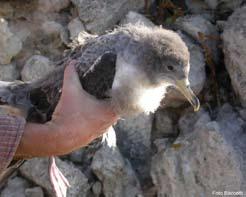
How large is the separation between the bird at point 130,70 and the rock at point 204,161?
620 millimetres

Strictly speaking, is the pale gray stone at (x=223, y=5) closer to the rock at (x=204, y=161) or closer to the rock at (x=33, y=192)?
the rock at (x=204, y=161)

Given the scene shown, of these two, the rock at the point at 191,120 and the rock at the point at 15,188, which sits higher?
the rock at the point at 191,120

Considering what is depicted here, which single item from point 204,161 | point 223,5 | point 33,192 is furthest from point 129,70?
point 223,5

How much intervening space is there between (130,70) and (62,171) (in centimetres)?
97

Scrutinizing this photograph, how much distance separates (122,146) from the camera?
10.1 ft

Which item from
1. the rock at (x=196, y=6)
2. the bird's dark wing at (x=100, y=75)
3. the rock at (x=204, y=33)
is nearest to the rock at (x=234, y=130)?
the rock at (x=204, y=33)

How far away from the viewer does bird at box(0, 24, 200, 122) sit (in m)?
2.19

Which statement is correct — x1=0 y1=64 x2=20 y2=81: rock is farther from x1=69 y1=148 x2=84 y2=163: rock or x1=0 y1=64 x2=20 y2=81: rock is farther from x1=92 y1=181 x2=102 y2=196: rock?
x1=92 y1=181 x2=102 y2=196: rock

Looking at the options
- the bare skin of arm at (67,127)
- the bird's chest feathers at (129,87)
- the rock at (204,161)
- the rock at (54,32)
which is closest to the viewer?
the bare skin of arm at (67,127)

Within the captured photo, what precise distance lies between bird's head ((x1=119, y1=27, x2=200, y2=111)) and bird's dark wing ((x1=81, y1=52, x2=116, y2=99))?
64 mm

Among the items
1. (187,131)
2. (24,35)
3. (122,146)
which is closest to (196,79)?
(187,131)

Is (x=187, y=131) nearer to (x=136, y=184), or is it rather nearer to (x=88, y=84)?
(x=136, y=184)

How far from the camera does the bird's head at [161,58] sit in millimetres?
2195

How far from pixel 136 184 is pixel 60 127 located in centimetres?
107
